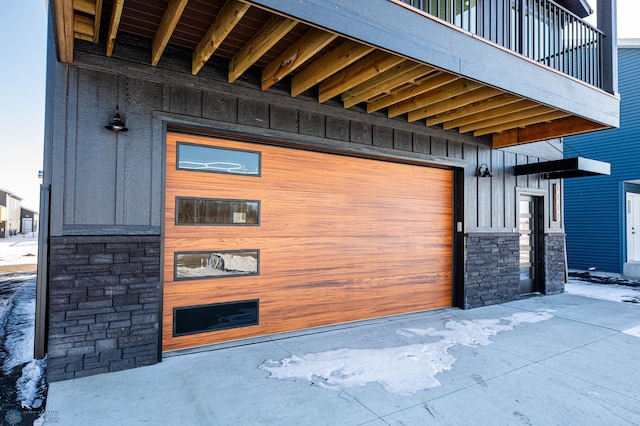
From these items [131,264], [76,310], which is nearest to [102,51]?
[131,264]

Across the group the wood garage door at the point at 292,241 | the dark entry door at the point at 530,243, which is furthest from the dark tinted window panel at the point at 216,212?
the dark entry door at the point at 530,243

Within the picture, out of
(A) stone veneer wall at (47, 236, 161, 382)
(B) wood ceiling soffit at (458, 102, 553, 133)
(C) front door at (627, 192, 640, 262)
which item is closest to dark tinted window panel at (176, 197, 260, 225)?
(A) stone veneer wall at (47, 236, 161, 382)

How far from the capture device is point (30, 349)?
3.58 meters

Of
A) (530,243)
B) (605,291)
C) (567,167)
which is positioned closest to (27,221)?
(530,243)

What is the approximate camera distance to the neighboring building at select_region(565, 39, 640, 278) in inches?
372

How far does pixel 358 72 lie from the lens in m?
3.55

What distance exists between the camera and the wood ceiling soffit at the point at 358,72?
128 inches

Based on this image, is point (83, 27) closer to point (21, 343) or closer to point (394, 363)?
point (21, 343)

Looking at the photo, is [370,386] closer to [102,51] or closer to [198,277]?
[198,277]

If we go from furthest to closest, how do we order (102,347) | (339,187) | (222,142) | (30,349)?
(339,187) < (222,142) < (30,349) < (102,347)

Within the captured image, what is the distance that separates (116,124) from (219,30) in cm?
121

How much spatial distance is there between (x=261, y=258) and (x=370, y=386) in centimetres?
183

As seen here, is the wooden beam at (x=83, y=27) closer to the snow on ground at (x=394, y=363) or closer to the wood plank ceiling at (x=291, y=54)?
the wood plank ceiling at (x=291, y=54)

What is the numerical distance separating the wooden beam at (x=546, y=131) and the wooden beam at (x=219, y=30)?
4.61 m
